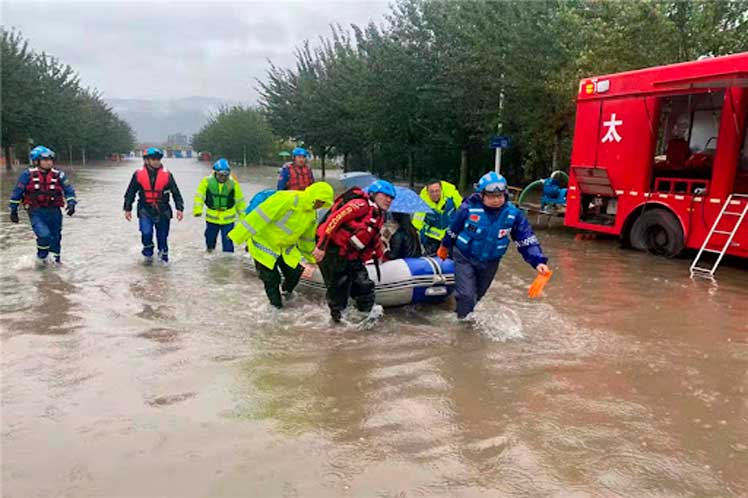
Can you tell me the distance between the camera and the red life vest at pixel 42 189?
314 inches

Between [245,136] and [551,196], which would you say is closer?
[551,196]

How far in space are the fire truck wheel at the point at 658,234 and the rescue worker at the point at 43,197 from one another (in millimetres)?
8689

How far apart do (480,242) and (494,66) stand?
12.3 m

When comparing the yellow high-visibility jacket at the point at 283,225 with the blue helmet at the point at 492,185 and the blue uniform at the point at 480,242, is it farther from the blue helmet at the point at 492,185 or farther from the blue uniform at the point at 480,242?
the blue helmet at the point at 492,185

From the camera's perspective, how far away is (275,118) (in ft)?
129

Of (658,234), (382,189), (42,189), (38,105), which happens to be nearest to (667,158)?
(658,234)

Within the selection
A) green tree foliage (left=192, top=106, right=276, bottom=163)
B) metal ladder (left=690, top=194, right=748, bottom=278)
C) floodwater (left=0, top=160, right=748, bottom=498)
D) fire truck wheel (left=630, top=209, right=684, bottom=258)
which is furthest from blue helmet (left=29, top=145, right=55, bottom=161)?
green tree foliage (left=192, top=106, right=276, bottom=163)

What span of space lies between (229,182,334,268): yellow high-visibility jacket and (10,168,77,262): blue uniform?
3628 mm

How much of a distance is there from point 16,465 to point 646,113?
9.71m

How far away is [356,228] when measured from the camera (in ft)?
18.1

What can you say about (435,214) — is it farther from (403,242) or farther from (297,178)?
(297,178)

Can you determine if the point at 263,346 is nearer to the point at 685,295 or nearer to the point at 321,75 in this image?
the point at 685,295

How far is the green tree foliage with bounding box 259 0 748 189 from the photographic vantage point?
42.2 ft

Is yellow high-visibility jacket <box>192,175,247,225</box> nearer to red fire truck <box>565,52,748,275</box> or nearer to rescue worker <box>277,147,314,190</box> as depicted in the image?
rescue worker <box>277,147,314,190</box>
